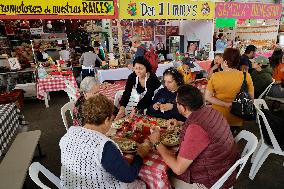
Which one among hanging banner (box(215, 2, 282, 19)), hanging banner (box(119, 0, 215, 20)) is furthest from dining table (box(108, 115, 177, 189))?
hanging banner (box(215, 2, 282, 19))

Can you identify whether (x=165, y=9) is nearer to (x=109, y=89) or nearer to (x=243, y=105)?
(x=109, y=89)

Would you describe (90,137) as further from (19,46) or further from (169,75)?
(19,46)

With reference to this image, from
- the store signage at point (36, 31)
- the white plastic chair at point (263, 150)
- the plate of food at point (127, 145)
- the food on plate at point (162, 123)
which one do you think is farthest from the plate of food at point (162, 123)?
the store signage at point (36, 31)

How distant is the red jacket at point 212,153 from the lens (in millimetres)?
1740

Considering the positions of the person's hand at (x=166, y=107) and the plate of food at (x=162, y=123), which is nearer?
the plate of food at (x=162, y=123)

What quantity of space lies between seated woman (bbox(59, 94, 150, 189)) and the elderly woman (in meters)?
1.62

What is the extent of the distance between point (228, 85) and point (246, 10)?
659cm

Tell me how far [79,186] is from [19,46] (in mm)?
7914

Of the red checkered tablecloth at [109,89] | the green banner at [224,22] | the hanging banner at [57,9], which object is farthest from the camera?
the green banner at [224,22]

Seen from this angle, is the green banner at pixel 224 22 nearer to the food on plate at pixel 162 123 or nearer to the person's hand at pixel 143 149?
the food on plate at pixel 162 123

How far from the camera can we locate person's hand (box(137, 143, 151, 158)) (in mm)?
1919

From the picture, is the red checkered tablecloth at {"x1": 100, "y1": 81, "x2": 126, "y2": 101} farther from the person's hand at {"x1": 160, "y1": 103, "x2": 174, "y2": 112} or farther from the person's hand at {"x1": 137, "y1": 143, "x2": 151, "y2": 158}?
the person's hand at {"x1": 137, "y1": 143, "x2": 151, "y2": 158}

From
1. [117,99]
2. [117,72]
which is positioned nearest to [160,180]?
[117,99]

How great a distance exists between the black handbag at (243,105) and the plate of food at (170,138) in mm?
932
